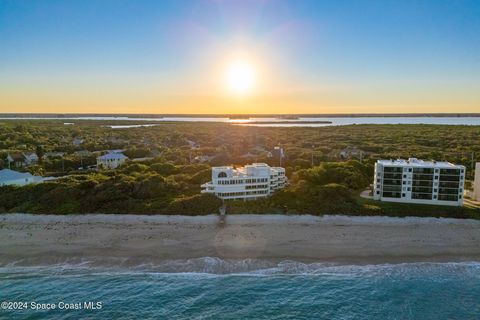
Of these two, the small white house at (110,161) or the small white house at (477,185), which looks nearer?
the small white house at (477,185)

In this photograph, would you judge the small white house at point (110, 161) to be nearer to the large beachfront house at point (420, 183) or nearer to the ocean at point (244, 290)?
the ocean at point (244, 290)

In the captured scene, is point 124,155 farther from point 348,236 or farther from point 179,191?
point 348,236

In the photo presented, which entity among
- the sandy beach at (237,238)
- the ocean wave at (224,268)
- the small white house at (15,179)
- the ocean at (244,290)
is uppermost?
the small white house at (15,179)

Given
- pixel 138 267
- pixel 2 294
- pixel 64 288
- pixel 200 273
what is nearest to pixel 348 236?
pixel 200 273

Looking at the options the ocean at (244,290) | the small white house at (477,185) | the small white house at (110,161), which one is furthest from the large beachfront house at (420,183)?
the small white house at (110,161)

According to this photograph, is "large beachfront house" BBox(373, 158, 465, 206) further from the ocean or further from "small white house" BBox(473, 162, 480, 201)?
the ocean

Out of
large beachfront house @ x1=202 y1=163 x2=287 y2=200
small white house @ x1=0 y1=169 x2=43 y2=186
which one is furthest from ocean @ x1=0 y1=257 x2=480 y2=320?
small white house @ x1=0 y1=169 x2=43 y2=186
